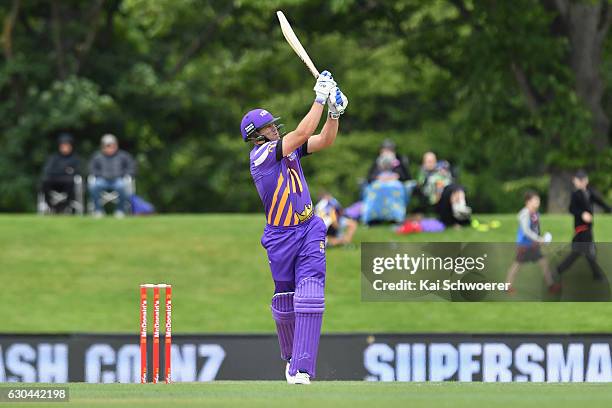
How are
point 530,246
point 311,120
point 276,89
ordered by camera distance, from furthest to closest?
point 276,89
point 530,246
point 311,120

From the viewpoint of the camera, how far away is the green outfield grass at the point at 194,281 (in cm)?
2067

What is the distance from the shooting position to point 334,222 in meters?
22.0

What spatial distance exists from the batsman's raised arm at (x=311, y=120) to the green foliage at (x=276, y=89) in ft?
45.1

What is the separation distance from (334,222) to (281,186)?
10.8m

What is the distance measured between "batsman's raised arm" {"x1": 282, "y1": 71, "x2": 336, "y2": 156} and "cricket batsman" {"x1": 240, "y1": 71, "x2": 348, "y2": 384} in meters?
0.02

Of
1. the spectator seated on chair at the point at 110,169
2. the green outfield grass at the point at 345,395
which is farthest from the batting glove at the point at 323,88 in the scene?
the spectator seated on chair at the point at 110,169

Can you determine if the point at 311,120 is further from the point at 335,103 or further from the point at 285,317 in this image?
the point at 285,317

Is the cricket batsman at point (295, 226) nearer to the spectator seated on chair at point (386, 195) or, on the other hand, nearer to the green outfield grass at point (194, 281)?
the green outfield grass at point (194, 281)

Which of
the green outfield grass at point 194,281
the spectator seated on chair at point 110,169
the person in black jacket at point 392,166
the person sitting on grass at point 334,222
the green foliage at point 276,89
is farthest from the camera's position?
the green foliage at point 276,89

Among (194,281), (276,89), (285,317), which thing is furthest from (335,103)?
(276,89)

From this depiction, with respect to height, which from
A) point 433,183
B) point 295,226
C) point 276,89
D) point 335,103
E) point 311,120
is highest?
point 276,89

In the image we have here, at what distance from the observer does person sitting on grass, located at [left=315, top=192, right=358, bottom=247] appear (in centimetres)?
2184

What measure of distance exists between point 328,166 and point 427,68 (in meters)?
3.44

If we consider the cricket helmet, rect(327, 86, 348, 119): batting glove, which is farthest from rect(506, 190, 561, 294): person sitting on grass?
rect(327, 86, 348, 119): batting glove
